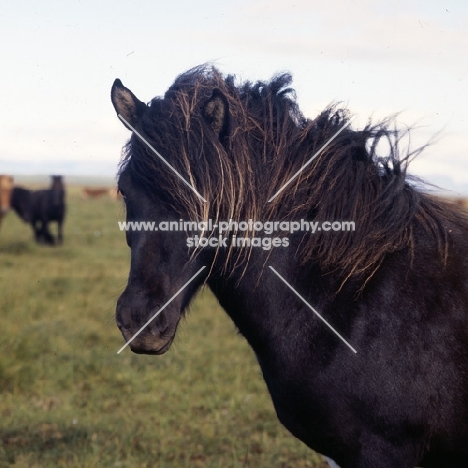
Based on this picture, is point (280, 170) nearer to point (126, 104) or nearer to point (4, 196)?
point (126, 104)

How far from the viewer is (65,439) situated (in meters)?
5.15

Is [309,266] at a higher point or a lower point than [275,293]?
higher

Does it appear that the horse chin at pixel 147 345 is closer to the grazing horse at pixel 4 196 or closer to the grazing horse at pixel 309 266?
the grazing horse at pixel 309 266

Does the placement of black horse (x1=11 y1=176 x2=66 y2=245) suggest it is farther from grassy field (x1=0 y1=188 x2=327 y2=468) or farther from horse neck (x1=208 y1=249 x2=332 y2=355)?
horse neck (x1=208 y1=249 x2=332 y2=355)

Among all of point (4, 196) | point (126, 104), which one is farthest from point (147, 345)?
point (4, 196)

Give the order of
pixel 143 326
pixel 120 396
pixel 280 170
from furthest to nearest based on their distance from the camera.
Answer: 1. pixel 120 396
2. pixel 280 170
3. pixel 143 326

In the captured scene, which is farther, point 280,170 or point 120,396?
point 120,396

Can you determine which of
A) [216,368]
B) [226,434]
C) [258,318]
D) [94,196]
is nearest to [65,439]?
[226,434]

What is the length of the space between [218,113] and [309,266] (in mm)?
764

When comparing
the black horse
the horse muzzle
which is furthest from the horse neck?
the black horse

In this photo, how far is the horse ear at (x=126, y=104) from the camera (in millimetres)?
2977

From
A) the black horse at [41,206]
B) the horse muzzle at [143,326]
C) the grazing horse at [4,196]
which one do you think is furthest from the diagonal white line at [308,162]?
the grazing horse at [4,196]

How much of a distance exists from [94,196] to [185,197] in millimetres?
53541

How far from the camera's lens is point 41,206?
21.4 meters
